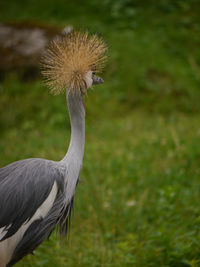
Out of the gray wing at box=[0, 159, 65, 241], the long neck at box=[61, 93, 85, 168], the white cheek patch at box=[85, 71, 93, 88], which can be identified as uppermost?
the white cheek patch at box=[85, 71, 93, 88]

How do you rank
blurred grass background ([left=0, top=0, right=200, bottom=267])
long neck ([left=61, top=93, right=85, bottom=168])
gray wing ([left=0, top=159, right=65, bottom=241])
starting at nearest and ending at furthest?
gray wing ([left=0, top=159, right=65, bottom=241]) → long neck ([left=61, top=93, right=85, bottom=168]) → blurred grass background ([left=0, top=0, right=200, bottom=267])

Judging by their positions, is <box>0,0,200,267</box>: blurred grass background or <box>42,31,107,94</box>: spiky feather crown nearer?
<box>42,31,107,94</box>: spiky feather crown

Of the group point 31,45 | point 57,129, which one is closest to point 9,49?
point 31,45

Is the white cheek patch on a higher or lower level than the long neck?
higher

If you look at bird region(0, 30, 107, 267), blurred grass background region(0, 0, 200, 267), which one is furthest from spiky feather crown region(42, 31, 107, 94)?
blurred grass background region(0, 0, 200, 267)

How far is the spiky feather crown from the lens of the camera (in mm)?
1454

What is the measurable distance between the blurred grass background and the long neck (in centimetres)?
43

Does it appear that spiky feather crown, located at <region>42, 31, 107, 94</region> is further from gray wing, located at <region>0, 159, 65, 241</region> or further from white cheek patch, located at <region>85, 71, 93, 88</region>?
gray wing, located at <region>0, 159, 65, 241</region>

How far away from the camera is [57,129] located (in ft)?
11.8

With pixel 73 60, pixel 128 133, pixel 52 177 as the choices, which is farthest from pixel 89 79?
pixel 128 133

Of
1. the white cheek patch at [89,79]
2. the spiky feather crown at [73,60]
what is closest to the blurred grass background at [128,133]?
the spiky feather crown at [73,60]

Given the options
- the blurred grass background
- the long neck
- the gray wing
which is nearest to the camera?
the gray wing

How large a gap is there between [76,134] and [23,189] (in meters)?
0.33

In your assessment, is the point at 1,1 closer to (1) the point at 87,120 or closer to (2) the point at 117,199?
(1) the point at 87,120
